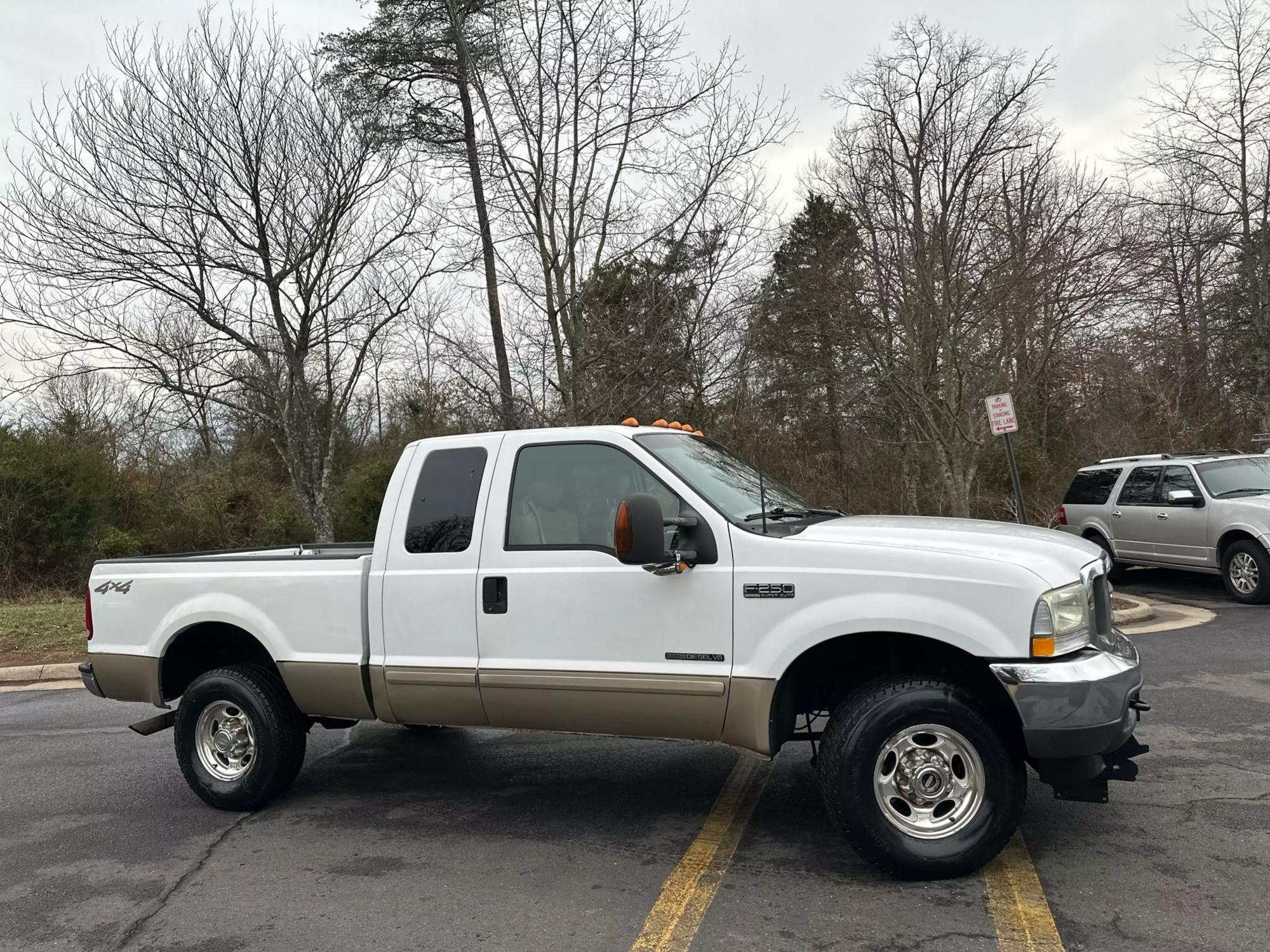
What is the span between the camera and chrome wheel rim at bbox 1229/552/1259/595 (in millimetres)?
10312

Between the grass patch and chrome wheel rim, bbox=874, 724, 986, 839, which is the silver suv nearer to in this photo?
chrome wheel rim, bbox=874, 724, 986, 839

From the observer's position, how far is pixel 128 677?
5.31 meters

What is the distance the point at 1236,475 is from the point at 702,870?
9845 mm

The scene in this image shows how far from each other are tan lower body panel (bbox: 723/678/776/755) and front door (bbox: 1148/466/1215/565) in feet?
29.9

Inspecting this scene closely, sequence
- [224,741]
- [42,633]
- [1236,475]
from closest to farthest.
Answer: [224,741] < [1236,475] < [42,633]

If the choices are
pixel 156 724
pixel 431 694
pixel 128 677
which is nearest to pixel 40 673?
pixel 156 724

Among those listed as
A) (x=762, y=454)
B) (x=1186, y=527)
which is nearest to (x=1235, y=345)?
(x=762, y=454)

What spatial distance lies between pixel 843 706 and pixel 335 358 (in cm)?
1631

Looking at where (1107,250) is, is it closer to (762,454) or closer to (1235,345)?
(762,454)

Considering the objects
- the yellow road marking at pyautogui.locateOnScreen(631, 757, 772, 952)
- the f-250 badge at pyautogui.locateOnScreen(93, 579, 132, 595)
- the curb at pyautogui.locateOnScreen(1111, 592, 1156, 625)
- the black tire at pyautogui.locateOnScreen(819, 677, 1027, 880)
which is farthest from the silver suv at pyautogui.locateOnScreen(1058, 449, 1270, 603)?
the f-250 badge at pyautogui.locateOnScreen(93, 579, 132, 595)

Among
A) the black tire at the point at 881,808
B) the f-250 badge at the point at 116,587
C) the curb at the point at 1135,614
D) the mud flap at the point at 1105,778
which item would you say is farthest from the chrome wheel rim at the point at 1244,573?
the f-250 badge at the point at 116,587

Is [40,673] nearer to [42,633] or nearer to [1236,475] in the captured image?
[42,633]

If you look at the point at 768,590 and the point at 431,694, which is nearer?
the point at 768,590

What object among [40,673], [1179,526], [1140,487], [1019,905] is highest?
[1140,487]
